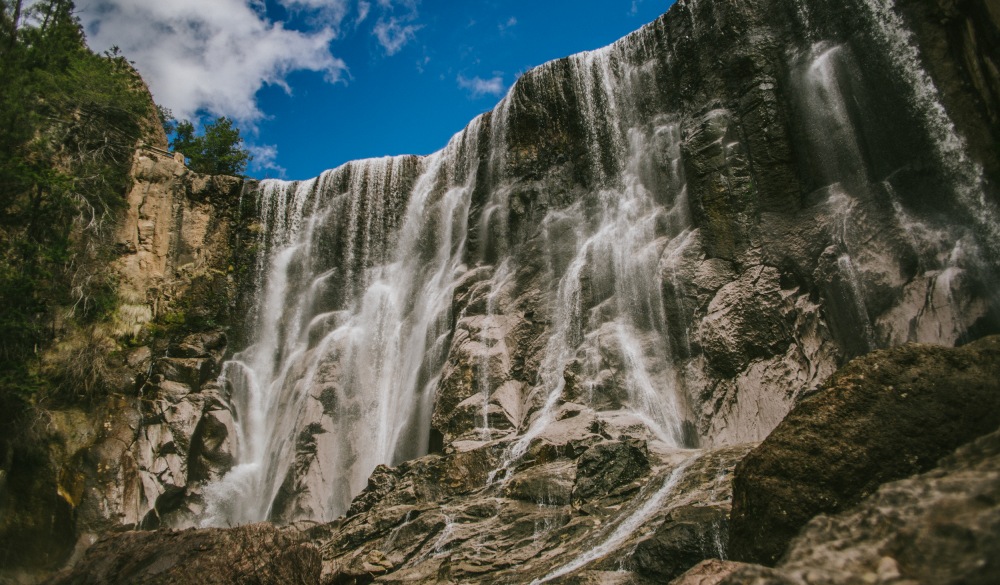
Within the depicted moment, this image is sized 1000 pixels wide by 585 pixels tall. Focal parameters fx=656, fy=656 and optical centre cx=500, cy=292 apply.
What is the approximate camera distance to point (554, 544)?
1012 centimetres

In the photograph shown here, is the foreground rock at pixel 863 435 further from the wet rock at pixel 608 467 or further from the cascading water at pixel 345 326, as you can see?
the cascading water at pixel 345 326

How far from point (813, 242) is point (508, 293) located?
9.11 metres

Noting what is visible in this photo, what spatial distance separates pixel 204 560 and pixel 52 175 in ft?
62.0

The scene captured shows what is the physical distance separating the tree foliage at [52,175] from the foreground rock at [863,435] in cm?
2069

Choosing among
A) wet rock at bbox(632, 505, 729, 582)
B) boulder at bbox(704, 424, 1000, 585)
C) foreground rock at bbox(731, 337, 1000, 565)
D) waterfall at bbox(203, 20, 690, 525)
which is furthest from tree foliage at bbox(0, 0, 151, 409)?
boulder at bbox(704, 424, 1000, 585)

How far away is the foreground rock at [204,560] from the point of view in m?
8.44

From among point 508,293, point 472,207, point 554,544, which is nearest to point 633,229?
point 508,293

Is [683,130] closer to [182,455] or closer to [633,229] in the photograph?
[633,229]

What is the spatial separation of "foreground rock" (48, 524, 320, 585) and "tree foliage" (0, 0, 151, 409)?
12.4 meters

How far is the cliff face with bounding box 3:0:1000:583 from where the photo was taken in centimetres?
1270

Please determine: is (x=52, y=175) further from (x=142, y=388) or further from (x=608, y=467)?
(x=608, y=467)

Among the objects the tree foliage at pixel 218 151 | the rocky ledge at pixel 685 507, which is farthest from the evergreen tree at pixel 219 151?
the rocky ledge at pixel 685 507

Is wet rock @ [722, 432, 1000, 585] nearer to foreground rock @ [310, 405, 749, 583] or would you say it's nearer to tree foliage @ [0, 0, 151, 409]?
foreground rock @ [310, 405, 749, 583]

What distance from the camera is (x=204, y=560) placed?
8531 millimetres
